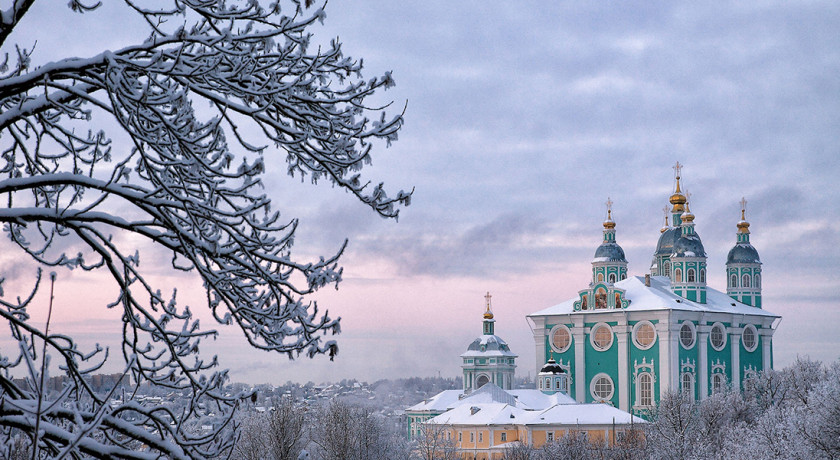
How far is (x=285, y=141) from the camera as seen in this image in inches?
280

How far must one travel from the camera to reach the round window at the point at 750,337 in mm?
69188

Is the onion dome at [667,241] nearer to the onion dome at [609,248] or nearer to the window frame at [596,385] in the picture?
the onion dome at [609,248]

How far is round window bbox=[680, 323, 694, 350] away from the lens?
6512 cm

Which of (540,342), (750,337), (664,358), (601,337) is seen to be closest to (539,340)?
(540,342)

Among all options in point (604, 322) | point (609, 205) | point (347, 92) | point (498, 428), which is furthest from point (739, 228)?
point (347, 92)

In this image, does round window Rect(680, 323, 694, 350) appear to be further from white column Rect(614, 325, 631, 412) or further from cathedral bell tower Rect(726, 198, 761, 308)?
cathedral bell tower Rect(726, 198, 761, 308)

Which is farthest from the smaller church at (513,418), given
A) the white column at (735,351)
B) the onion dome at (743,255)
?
the onion dome at (743,255)

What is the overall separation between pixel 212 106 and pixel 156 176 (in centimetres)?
107

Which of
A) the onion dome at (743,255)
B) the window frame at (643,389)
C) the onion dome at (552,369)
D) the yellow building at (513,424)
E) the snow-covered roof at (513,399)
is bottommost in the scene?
the yellow building at (513,424)

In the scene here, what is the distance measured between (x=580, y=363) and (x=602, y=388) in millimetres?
2134

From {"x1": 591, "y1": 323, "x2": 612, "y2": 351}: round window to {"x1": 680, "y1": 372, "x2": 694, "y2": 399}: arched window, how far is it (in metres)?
5.04

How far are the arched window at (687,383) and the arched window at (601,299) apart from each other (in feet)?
22.0

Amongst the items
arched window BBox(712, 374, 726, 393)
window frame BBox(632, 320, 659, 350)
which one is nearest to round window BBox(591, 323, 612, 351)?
window frame BBox(632, 320, 659, 350)

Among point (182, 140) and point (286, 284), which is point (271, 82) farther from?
Result: point (286, 284)
